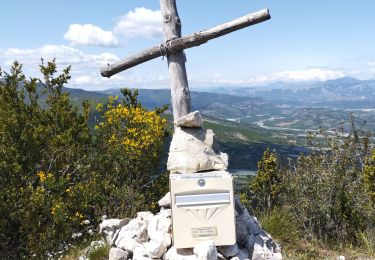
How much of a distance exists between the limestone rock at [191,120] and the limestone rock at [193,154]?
0.17 metres

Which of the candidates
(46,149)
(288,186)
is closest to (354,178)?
(288,186)

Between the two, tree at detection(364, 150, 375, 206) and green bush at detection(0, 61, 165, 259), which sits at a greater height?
green bush at detection(0, 61, 165, 259)

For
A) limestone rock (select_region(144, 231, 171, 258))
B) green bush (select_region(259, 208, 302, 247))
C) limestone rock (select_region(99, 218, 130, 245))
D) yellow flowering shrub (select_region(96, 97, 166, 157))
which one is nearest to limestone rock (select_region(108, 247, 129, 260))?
limestone rock (select_region(144, 231, 171, 258))

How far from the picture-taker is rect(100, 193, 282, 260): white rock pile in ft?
21.6

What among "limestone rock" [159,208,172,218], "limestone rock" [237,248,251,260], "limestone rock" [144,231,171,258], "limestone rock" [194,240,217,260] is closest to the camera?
"limestone rock" [194,240,217,260]

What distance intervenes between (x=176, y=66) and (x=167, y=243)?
3410 millimetres

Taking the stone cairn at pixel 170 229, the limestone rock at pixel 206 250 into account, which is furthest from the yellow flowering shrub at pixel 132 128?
Result: the limestone rock at pixel 206 250

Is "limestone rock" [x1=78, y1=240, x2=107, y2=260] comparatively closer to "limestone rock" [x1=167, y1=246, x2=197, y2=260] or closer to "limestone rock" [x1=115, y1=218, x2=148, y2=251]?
"limestone rock" [x1=115, y1=218, x2=148, y2=251]

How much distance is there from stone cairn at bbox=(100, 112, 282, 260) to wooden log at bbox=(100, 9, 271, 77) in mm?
1366

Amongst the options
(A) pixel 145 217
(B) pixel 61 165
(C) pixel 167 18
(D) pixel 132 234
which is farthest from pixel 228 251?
(B) pixel 61 165

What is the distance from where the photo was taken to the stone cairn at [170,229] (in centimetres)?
674

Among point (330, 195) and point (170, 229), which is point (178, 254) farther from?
point (330, 195)

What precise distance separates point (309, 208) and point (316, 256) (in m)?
4.16

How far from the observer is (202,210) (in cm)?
643
